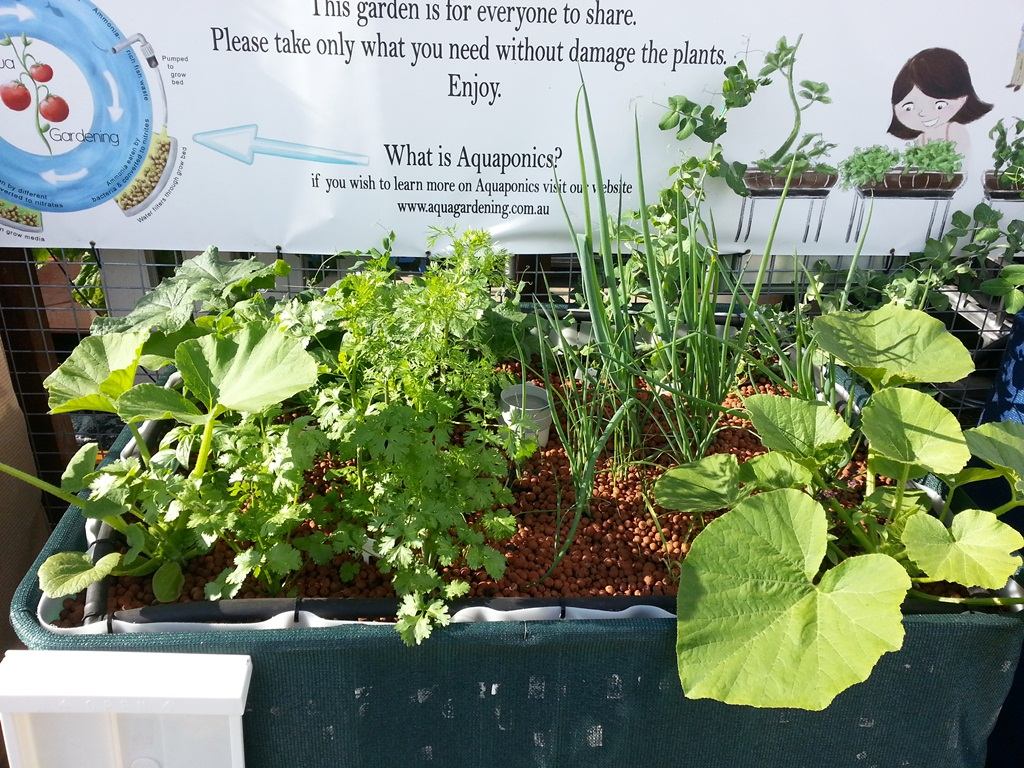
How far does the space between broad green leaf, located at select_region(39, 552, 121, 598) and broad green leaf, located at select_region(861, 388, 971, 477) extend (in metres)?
0.98

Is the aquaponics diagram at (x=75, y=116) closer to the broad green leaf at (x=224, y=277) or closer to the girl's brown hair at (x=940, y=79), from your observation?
the broad green leaf at (x=224, y=277)

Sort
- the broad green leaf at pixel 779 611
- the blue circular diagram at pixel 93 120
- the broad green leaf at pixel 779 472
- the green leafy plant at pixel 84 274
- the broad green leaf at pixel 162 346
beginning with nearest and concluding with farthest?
1. the broad green leaf at pixel 779 611
2. the broad green leaf at pixel 779 472
3. the broad green leaf at pixel 162 346
4. the blue circular diagram at pixel 93 120
5. the green leafy plant at pixel 84 274

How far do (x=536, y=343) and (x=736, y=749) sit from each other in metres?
0.79

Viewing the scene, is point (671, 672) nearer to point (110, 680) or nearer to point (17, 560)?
point (110, 680)

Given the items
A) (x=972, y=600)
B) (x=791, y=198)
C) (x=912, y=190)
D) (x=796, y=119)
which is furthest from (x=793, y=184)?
(x=972, y=600)

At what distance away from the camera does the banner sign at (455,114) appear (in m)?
1.44

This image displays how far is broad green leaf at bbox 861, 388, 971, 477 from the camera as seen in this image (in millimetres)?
1037

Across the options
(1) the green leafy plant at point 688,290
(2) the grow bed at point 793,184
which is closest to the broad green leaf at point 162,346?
(1) the green leafy plant at point 688,290

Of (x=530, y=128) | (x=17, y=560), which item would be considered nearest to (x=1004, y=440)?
(x=530, y=128)

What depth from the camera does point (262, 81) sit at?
4.83 feet

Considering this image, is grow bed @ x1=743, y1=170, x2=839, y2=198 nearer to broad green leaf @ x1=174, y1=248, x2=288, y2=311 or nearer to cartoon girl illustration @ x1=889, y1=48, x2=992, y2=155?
cartoon girl illustration @ x1=889, y1=48, x2=992, y2=155

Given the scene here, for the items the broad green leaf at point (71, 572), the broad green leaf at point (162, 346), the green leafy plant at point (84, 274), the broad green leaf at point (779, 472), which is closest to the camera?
the broad green leaf at point (71, 572)

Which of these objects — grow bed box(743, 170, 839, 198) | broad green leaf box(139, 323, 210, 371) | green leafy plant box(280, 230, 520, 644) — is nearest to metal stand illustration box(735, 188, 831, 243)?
grow bed box(743, 170, 839, 198)

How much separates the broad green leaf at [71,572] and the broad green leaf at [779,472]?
2.77ft
